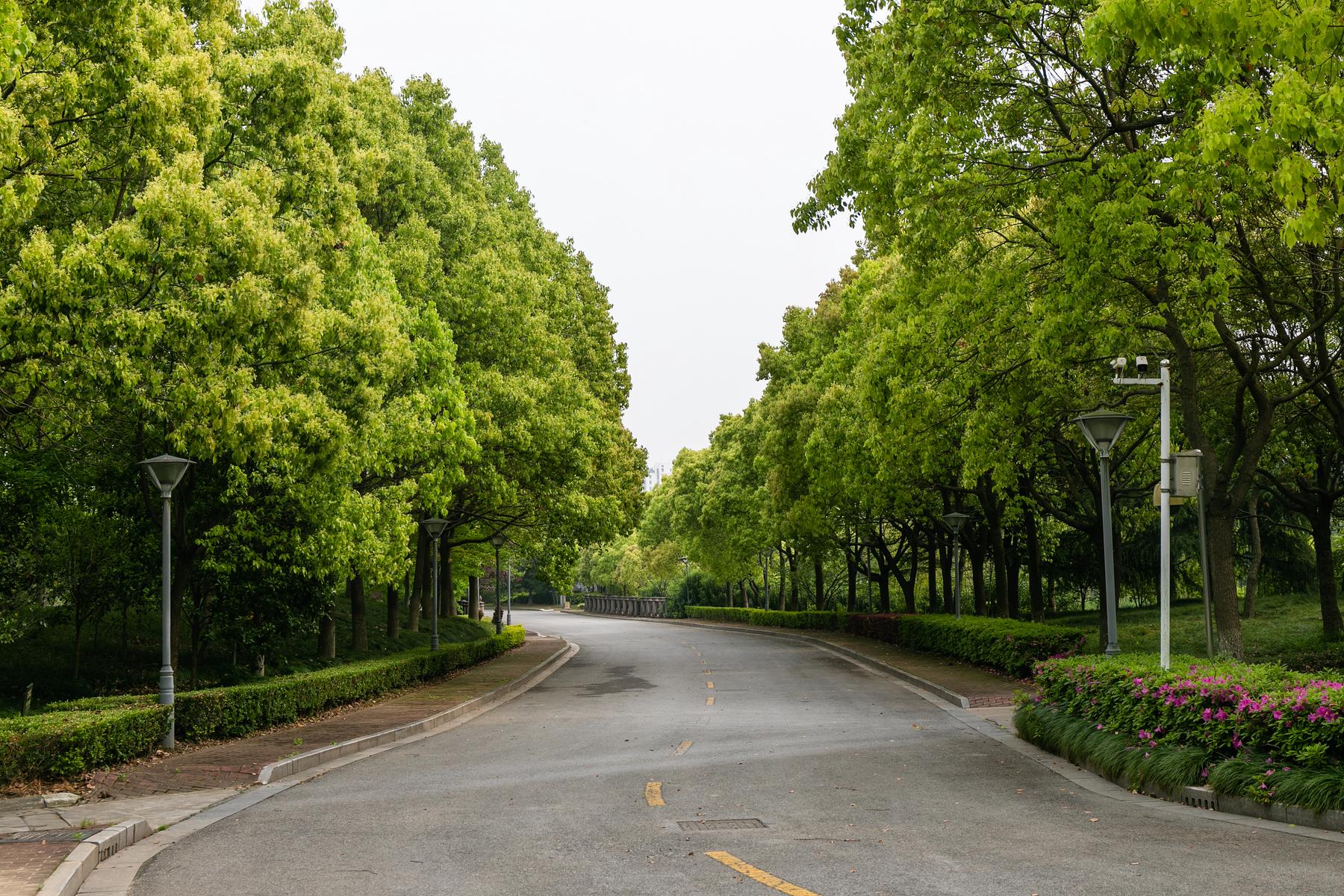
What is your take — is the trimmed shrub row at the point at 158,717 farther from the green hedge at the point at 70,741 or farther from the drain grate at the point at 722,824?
the drain grate at the point at 722,824

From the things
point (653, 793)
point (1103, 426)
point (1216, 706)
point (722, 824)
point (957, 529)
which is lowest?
point (653, 793)

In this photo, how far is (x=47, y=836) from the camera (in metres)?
8.36

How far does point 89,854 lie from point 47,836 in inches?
37.4

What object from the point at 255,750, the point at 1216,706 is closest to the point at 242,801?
the point at 255,750

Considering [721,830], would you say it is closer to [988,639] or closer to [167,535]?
[167,535]

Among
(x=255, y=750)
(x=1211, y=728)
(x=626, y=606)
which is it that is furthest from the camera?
(x=626, y=606)

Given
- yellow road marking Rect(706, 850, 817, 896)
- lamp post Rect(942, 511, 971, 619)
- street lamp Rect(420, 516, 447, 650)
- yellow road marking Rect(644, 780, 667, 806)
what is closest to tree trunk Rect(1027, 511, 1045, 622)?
lamp post Rect(942, 511, 971, 619)

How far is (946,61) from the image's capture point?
14.3 metres

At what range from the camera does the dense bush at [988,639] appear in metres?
20.9

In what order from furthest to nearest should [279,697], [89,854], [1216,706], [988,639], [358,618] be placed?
1. [358,618]
2. [988,639]
3. [279,697]
4. [1216,706]
5. [89,854]

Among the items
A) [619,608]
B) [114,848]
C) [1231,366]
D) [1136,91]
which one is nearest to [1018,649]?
[1231,366]

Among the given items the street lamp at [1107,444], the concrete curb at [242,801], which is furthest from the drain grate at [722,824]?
the street lamp at [1107,444]

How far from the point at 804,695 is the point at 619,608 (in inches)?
2774

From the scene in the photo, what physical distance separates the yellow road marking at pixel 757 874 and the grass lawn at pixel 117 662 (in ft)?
41.2
